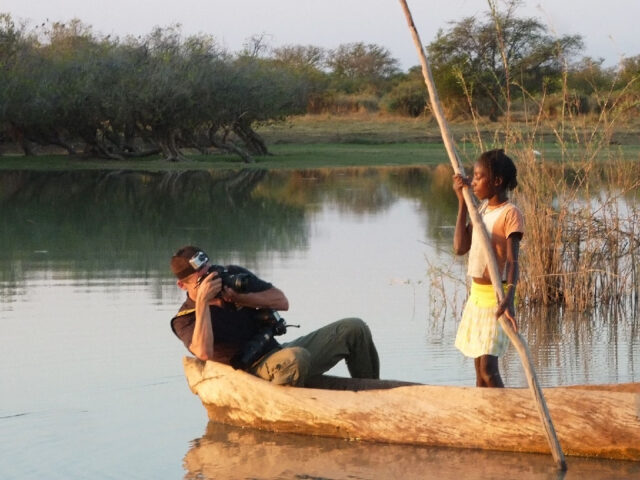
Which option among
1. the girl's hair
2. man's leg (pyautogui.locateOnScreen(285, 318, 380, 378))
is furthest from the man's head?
the girl's hair

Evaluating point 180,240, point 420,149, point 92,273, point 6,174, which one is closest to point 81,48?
point 6,174

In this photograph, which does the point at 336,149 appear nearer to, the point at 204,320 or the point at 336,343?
the point at 336,343

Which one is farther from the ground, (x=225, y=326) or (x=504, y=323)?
(x=504, y=323)

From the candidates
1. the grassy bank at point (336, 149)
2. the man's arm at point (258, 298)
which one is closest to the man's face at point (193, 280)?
the man's arm at point (258, 298)

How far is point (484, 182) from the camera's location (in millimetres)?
6688

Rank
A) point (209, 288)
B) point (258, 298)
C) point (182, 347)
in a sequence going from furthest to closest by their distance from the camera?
point (182, 347), point (258, 298), point (209, 288)

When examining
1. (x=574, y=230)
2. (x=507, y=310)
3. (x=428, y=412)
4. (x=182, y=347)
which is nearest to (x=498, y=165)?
(x=507, y=310)

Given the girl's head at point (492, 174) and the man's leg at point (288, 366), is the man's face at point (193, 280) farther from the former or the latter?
the girl's head at point (492, 174)

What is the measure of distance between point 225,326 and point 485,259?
1.54 metres

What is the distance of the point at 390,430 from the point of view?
6.90 metres

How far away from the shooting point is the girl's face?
263 inches

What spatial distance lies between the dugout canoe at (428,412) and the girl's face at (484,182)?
1.00 metres

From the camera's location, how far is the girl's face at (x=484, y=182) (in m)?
6.68

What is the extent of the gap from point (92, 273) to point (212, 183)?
15.8 meters
